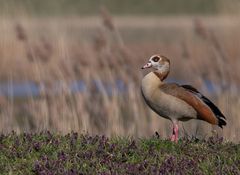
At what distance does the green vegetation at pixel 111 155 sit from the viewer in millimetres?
7219

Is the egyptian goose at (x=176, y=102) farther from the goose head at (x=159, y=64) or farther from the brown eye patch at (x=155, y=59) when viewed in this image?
the brown eye patch at (x=155, y=59)

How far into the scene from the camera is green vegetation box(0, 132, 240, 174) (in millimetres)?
7219

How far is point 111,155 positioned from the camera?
7.64 m

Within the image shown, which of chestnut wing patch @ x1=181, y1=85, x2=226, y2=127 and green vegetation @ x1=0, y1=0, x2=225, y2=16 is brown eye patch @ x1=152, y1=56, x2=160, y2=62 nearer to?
chestnut wing patch @ x1=181, y1=85, x2=226, y2=127

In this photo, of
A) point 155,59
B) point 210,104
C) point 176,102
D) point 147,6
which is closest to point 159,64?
point 155,59

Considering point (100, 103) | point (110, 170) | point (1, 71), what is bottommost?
point (110, 170)

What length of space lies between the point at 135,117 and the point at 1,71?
8.05 meters

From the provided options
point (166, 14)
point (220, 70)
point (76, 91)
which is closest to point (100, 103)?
point (76, 91)

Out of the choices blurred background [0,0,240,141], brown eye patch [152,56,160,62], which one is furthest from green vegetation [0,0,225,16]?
brown eye patch [152,56,160,62]

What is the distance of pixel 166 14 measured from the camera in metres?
72.3

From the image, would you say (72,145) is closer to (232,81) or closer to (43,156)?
(43,156)

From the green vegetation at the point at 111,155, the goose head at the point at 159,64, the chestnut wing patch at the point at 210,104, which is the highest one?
the goose head at the point at 159,64

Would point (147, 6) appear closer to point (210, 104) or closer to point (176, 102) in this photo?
point (210, 104)

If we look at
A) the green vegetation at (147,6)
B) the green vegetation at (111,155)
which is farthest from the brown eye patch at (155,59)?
the green vegetation at (147,6)
